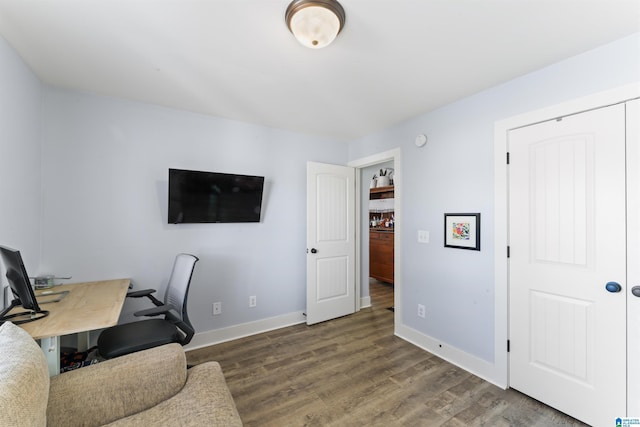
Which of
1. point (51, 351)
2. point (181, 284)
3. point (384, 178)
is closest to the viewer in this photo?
point (51, 351)

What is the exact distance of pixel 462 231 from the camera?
96.1 inches

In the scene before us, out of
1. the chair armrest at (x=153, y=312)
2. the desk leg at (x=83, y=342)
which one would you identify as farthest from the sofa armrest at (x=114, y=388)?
the desk leg at (x=83, y=342)

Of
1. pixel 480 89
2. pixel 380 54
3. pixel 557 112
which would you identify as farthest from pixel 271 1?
pixel 557 112

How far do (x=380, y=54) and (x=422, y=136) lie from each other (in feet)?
3.92

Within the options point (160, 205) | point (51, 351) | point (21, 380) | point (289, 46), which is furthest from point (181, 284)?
point (289, 46)

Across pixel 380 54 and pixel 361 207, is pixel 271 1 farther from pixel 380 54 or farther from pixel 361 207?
pixel 361 207

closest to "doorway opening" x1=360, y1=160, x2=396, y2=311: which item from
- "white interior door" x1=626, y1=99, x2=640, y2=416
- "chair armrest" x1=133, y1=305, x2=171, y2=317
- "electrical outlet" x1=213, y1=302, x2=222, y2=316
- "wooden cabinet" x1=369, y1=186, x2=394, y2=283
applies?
"wooden cabinet" x1=369, y1=186, x2=394, y2=283

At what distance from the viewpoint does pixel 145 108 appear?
2.58 m

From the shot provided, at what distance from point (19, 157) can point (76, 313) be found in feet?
3.77

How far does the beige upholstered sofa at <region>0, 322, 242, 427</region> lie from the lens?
38.1 inches

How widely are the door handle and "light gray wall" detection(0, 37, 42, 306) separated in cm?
370

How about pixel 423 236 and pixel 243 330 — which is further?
pixel 243 330

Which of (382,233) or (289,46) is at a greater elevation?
(289,46)

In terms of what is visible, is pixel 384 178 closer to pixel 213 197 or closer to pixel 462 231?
pixel 462 231
